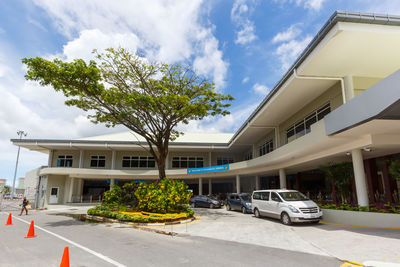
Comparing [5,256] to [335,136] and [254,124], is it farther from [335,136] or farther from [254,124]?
[254,124]

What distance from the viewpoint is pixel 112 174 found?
3284 cm

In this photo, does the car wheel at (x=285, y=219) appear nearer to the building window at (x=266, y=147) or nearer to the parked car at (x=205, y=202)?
the parked car at (x=205, y=202)

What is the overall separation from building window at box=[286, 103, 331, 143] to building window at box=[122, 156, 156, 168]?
78.5 feet

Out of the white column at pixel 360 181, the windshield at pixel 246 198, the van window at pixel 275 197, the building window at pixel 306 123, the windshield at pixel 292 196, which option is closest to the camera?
the white column at pixel 360 181

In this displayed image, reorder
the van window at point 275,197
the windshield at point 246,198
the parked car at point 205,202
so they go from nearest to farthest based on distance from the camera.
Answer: the van window at point 275,197, the windshield at point 246,198, the parked car at point 205,202

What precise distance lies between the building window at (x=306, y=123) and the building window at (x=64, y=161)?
3265 centimetres

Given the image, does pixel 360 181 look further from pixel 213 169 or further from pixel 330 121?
pixel 213 169

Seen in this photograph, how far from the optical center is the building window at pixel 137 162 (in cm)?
3841

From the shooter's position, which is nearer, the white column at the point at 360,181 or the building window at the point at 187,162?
the white column at the point at 360,181

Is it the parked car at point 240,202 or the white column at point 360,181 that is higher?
the white column at point 360,181

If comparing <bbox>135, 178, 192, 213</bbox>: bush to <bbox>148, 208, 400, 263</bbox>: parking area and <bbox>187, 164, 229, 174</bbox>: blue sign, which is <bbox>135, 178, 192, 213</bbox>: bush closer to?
<bbox>148, 208, 400, 263</bbox>: parking area

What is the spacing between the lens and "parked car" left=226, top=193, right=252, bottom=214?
19016 mm

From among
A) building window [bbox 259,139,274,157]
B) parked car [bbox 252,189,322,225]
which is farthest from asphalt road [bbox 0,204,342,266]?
building window [bbox 259,139,274,157]

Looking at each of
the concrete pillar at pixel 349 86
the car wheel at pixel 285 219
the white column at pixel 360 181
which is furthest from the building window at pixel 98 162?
the concrete pillar at pixel 349 86
